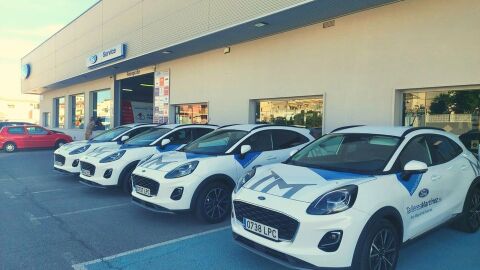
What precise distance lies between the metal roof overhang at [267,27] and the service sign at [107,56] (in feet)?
1.25

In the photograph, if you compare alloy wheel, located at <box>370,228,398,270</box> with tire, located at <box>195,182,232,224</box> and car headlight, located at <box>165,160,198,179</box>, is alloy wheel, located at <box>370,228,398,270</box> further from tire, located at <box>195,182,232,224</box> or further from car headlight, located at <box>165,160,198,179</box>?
car headlight, located at <box>165,160,198,179</box>

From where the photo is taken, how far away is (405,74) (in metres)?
8.05

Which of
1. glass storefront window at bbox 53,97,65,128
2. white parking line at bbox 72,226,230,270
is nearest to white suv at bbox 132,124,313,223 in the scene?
white parking line at bbox 72,226,230,270

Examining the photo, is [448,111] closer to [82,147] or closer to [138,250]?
[138,250]

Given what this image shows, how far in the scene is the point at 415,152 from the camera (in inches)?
177

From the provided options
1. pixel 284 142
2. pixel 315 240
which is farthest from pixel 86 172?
pixel 315 240

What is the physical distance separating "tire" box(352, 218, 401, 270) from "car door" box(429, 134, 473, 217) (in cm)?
128

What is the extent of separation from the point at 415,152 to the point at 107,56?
630 inches

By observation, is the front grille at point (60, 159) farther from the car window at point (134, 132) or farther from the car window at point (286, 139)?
the car window at point (286, 139)

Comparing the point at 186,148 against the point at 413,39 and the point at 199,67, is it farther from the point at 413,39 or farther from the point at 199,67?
the point at 199,67

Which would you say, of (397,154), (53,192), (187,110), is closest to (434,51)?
(397,154)

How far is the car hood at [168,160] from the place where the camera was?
586 centimetres

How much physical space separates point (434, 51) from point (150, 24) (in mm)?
10577

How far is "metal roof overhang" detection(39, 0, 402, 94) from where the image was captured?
27.8 feet
